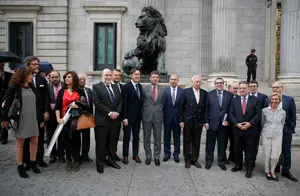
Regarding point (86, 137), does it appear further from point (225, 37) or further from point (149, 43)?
point (225, 37)

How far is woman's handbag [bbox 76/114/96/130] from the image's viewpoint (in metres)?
5.89

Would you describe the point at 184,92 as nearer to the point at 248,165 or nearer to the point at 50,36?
the point at 248,165

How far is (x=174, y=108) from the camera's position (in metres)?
Answer: 6.98

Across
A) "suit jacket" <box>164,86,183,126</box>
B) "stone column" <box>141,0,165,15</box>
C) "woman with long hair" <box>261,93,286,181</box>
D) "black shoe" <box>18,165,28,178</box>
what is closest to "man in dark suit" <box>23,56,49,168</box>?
"black shoe" <box>18,165,28,178</box>

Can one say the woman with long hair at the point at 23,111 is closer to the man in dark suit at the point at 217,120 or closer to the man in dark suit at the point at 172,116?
the man in dark suit at the point at 172,116

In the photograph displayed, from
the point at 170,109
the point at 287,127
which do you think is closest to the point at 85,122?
the point at 170,109

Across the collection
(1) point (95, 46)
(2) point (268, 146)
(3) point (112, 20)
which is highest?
(3) point (112, 20)

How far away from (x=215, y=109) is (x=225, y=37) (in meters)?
8.53

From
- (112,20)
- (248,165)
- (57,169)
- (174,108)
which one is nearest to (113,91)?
(174,108)

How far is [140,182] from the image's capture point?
5391 mm

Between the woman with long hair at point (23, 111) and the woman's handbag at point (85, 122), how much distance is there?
826mm

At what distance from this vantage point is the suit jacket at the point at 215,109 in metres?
6.60

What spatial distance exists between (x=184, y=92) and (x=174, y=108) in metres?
0.50

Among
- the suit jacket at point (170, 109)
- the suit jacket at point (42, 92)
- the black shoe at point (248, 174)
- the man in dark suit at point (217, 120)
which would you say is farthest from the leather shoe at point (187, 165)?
the suit jacket at point (42, 92)
